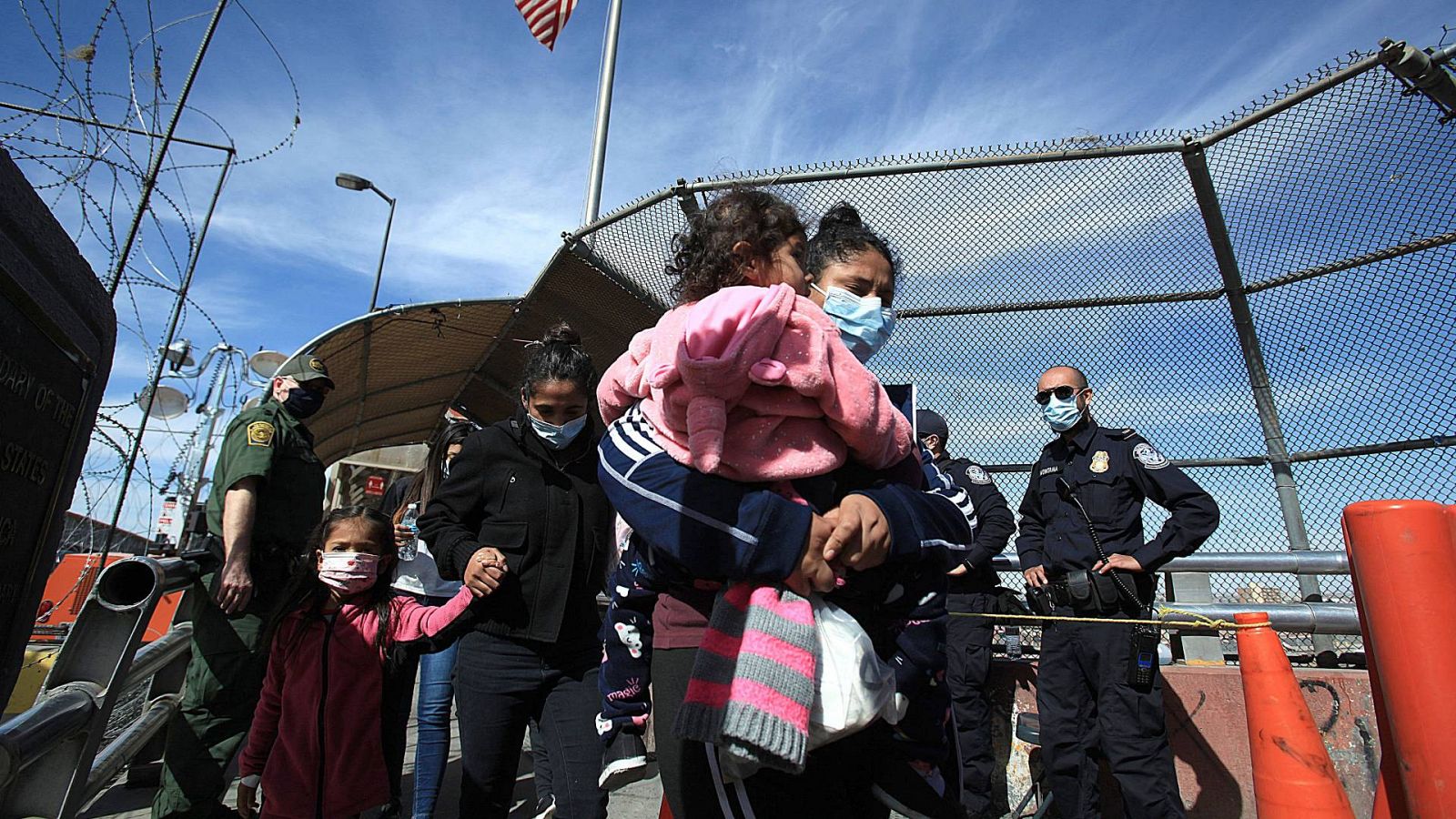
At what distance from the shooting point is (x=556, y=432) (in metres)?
3.04

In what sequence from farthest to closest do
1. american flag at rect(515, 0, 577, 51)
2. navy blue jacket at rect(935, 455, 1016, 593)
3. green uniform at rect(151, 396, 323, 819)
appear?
american flag at rect(515, 0, 577, 51) < navy blue jacket at rect(935, 455, 1016, 593) < green uniform at rect(151, 396, 323, 819)

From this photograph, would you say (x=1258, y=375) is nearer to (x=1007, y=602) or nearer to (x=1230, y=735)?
(x=1230, y=735)

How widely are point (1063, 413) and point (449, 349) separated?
18.3ft

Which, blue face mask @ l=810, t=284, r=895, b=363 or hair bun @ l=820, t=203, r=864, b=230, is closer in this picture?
blue face mask @ l=810, t=284, r=895, b=363

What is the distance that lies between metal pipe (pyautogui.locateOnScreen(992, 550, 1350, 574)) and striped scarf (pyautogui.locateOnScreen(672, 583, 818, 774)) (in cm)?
325

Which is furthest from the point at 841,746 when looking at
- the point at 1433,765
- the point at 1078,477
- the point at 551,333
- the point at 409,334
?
the point at 409,334

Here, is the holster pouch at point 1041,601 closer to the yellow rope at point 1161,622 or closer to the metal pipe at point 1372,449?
the yellow rope at point 1161,622

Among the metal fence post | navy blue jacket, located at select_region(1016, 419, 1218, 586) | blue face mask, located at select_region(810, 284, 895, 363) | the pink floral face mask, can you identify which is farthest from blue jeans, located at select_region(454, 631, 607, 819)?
the metal fence post

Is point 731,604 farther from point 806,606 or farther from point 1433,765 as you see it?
point 1433,765

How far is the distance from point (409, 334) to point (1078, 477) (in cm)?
556

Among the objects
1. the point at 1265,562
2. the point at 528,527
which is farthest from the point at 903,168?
the point at 1265,562

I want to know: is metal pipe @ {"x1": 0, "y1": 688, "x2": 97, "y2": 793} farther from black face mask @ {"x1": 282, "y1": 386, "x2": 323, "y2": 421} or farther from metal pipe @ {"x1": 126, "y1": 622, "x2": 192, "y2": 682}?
black face mask @ {"x1": 282, "y1": 386, "x2": 323, "y2": 421}

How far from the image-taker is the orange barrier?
1478mm

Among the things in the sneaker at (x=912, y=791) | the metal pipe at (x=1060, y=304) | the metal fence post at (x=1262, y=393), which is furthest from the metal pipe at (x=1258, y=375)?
the sneaker at (x=912, y=791)
